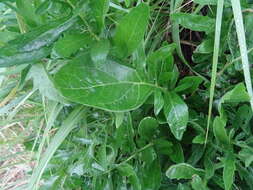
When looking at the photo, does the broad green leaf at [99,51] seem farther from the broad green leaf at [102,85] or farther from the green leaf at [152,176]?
the green leaf at [152,176]

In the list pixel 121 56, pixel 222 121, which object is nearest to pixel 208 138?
pixel 222 121

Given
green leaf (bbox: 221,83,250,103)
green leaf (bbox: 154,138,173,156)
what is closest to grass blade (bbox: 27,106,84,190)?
green leaf (bbox: 154,138,173,156)

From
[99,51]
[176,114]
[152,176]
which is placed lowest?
[152,176]

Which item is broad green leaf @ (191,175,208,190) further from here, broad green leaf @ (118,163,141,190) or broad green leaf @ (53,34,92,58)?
broad green leaf @ (53,34,92,58)

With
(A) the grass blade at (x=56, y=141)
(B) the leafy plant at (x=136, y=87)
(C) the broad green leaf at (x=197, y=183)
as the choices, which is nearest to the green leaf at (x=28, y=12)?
(B) the leafy plant at (x=136, y=87)

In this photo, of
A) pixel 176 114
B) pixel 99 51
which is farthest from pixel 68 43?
pixel 176 114

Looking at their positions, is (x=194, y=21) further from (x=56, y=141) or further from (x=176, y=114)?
(x=56, y=141)
